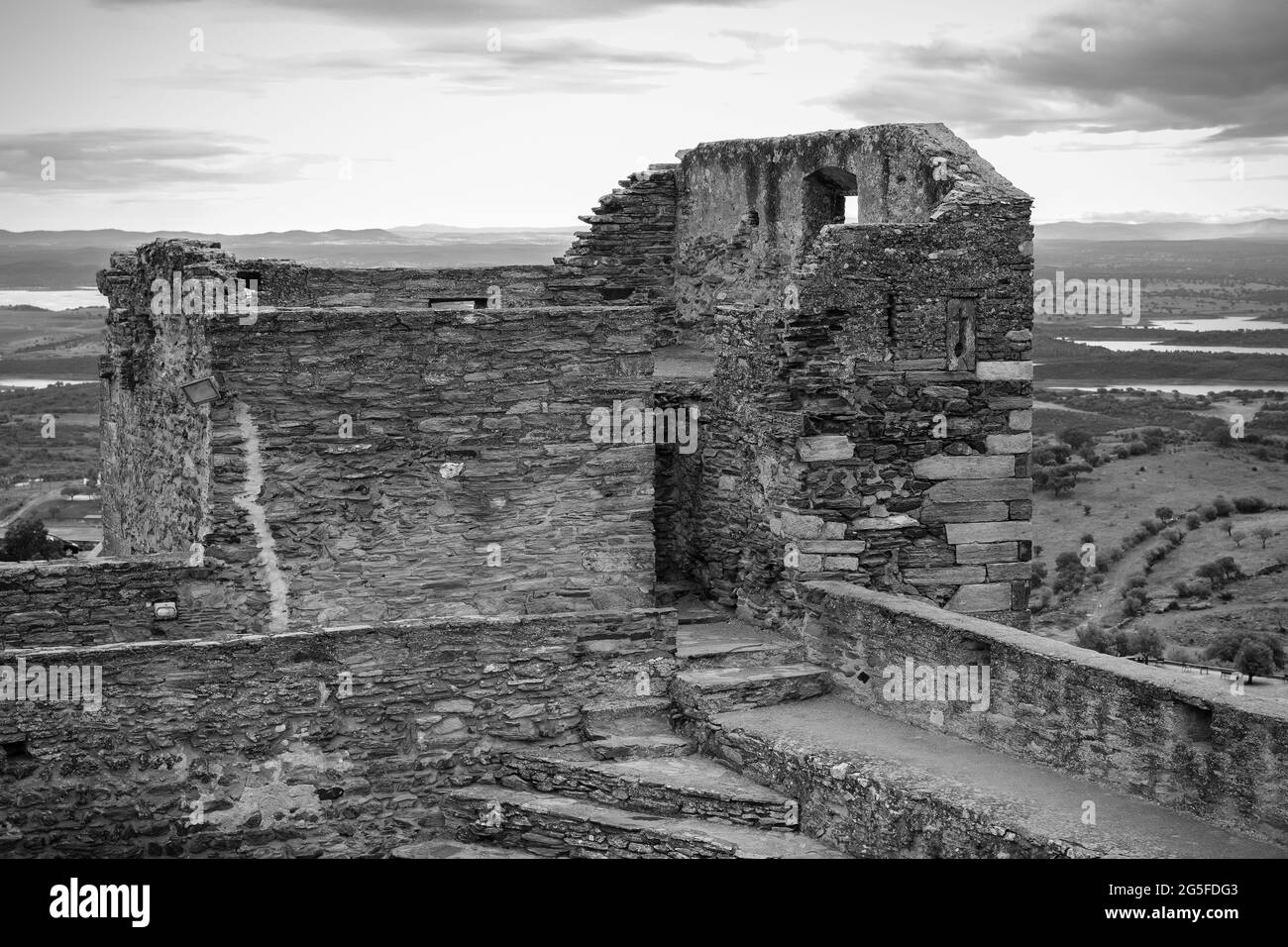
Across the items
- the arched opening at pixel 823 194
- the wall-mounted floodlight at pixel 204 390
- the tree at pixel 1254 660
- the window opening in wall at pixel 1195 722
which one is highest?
the arched opening at pixel 823 194

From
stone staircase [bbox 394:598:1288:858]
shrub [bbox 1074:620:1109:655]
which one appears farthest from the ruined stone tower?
shrub [bbox 1074:620:1109:655]

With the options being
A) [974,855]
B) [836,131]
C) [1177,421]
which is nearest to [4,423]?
[1177,421]

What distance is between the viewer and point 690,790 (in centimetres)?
1095

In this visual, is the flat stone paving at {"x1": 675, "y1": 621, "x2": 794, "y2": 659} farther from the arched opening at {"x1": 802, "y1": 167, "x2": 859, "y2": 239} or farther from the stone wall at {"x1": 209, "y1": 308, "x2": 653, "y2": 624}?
the arched opening at {"x1": 802, "y1": 167, "x2": 859, "y2": 239}

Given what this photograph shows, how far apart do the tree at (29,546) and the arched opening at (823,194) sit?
487 inches

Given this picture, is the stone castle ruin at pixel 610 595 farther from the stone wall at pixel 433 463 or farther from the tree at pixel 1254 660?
the tree at pixel 1254 660

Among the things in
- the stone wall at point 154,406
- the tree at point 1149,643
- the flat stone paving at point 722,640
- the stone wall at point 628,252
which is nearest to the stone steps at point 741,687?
the flat stone paving at point 722,640

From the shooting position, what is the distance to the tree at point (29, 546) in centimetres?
2384

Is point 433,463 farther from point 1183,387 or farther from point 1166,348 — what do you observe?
point 1166,348

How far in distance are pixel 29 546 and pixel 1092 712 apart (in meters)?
18.3

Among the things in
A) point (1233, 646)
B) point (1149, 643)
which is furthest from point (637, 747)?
point (1233, 646)

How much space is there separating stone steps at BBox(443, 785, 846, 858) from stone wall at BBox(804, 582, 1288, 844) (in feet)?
4.39

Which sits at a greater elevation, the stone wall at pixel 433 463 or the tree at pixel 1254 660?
the stone wall at pixel 433 463

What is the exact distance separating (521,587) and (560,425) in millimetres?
1171
